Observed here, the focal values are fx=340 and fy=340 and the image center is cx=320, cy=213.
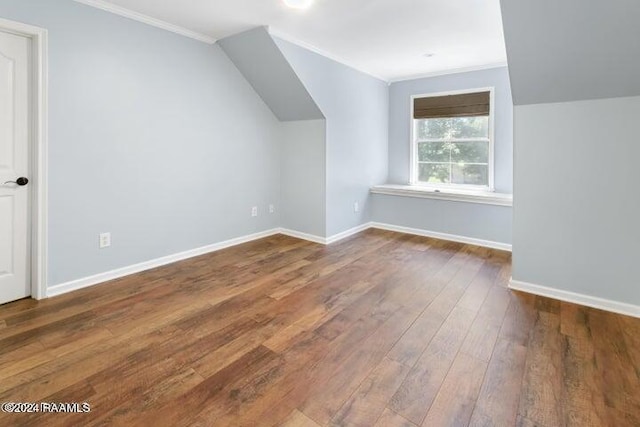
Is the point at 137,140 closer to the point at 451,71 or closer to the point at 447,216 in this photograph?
the point at 447,216

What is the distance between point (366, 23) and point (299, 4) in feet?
2.29

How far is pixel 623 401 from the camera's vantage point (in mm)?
1594

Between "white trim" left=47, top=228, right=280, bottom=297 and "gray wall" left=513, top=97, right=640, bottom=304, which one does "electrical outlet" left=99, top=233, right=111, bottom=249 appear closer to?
"white trim" left=47, top=228, right=280, bottom=297

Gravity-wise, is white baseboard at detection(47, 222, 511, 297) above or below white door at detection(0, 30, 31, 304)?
below

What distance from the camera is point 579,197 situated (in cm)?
262

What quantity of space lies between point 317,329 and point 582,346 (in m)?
1.62

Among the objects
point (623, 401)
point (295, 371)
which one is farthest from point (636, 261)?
point (295, 371)

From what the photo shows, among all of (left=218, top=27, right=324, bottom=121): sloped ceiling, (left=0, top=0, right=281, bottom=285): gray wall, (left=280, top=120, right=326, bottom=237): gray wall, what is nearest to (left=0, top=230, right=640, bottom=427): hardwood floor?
(left=0, top=0, right=281, bottom=285): gray wall

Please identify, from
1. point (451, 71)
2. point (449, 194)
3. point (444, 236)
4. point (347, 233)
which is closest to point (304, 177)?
point (347, 233)

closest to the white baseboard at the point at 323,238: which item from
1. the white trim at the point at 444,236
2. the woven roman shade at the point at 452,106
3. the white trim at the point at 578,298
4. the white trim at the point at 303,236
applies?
the white trim at the point at 303,236

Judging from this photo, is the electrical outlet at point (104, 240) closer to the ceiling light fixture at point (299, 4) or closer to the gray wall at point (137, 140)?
the gray wall at point (137, 140)

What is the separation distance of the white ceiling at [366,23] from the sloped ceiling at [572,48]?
29.7 inches

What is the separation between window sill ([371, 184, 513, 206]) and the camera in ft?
13.8

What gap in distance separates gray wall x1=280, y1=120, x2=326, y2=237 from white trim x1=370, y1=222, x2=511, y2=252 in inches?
48.0
